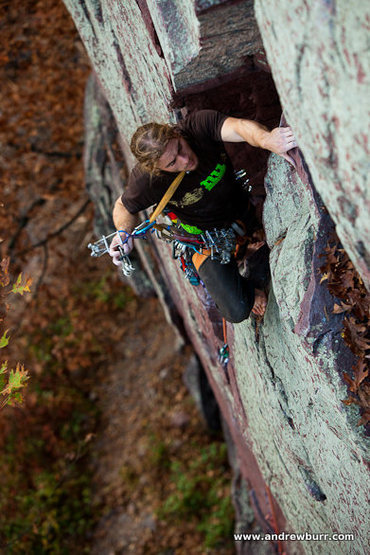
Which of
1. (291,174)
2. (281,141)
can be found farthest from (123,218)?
(281,141)

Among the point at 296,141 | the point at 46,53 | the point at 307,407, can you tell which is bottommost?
the point at 307,407

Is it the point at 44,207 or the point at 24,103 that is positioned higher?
the point at 24,103

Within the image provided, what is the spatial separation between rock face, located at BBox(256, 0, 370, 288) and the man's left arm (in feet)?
0.88

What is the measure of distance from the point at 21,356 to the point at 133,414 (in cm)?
259

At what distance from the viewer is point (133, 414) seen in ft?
32.4

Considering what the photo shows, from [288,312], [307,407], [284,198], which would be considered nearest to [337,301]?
[288,312]

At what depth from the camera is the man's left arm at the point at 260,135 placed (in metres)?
2.59

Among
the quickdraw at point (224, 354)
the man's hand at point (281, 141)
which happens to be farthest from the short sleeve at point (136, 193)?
the quickdraw at point (224, 354)

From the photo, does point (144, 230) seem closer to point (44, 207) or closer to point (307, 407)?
point (307, 407)

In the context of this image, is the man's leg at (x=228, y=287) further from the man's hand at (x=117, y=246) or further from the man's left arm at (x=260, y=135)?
the man's left arm at (x=260, y=135)

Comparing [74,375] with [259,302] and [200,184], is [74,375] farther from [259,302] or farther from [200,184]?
[200,184]

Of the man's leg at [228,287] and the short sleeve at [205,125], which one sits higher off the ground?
the short sleeve at [205,125]

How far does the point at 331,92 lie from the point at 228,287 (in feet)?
6.88

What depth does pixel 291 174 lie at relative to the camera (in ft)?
9.70
